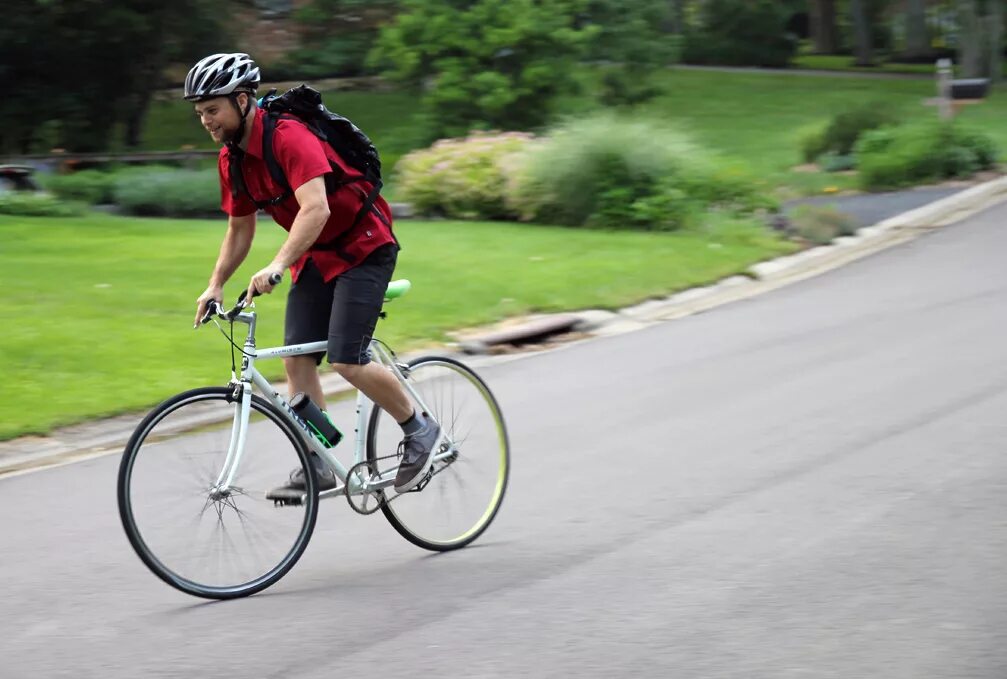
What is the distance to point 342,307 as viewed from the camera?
18.1 feet

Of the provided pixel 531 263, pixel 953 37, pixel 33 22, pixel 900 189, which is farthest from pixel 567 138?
pixel 953 37

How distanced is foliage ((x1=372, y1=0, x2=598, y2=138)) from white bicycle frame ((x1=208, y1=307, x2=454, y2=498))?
63.7 ft

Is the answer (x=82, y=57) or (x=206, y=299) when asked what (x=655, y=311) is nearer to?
(x=206, y=299)

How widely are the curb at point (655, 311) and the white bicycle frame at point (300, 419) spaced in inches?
7.7

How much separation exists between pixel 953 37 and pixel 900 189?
135 ft

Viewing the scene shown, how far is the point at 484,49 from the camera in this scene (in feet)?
83.2

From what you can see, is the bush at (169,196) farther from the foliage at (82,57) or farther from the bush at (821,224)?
the bush at (821,224)

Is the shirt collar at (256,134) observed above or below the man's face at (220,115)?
below

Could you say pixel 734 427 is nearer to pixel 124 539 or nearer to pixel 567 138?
pixel 124 539

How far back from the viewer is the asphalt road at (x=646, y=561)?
4.70 m

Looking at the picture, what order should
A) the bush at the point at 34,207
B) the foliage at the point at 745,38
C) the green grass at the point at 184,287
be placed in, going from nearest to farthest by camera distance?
the green grass at the point at 184,287
the bush at the point at 34,207
the foliage at the point at 745,38

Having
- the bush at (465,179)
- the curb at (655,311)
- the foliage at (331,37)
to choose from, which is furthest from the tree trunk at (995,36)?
the bush at (465,179)

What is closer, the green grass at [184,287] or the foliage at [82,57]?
the green grass at [184,287]

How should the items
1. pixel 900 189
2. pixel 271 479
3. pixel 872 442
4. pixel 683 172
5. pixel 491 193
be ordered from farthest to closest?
1. pixel 900 189
2. pixel 491 193
3. pixel 683 172
4. pixel 872 442
5. pixel 271 479
